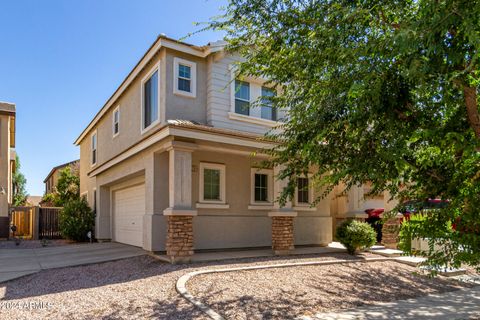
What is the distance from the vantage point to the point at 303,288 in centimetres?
761

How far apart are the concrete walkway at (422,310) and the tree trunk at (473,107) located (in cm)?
343

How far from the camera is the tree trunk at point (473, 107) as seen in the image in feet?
15.8

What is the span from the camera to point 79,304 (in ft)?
20.8

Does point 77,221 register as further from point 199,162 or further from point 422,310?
point 422,310

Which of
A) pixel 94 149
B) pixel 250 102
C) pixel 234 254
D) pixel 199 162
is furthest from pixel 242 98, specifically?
pixel 94 149

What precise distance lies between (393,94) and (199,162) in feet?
24.9

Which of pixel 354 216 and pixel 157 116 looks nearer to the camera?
pixel 157 116

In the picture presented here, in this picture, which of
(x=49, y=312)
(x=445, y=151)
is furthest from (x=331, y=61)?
(x=49, y=312)

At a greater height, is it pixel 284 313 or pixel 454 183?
pixel 454 183

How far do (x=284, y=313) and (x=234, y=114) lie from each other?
728cm

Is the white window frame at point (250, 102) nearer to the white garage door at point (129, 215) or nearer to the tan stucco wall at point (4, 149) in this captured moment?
the white garage door at point (129, 215)

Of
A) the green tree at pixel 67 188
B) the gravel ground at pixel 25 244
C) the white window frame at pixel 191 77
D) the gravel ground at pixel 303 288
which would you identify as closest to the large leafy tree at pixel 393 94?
the gravel ground at pixel 303 288

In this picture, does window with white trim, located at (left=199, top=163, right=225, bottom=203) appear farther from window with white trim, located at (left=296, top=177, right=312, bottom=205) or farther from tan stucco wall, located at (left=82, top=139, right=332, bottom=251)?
window with white trim, located at (left=296, top=177, right=312, bottom=205)

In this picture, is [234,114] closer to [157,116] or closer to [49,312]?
[157,116]
